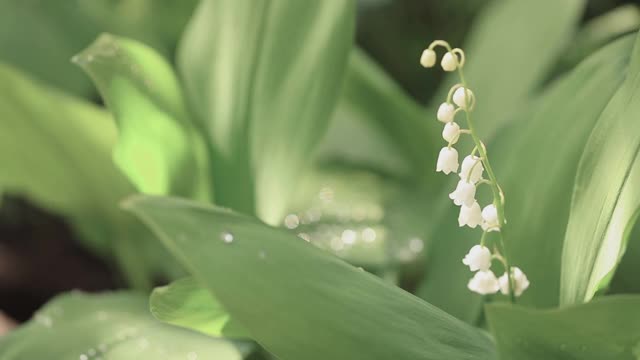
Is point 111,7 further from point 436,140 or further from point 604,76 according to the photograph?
point 604,76

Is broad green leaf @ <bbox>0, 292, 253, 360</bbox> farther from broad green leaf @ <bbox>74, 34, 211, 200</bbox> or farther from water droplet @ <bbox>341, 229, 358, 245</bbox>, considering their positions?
water droplet @ <bbox>341, 229, 358, 245</bbox>

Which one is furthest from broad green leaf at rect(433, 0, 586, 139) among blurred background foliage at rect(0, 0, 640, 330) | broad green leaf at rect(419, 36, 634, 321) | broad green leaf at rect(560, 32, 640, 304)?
broad green leaf at rect(560, 32, 640, 304)

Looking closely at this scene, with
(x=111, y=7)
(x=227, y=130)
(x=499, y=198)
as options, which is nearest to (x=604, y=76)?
(x=499, y=198)

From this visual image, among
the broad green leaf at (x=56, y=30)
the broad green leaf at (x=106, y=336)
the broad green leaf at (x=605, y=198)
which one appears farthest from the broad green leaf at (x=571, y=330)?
the broad green leaf at (x=56, y=30)

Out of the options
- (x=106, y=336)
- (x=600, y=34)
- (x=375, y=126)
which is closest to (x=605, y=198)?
(x=106, y=336)

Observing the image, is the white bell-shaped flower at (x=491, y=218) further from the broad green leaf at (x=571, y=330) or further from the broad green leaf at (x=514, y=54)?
the broad green leaf at (x=514, y=54)

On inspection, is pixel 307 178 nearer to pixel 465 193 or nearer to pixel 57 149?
pixel 57 149
